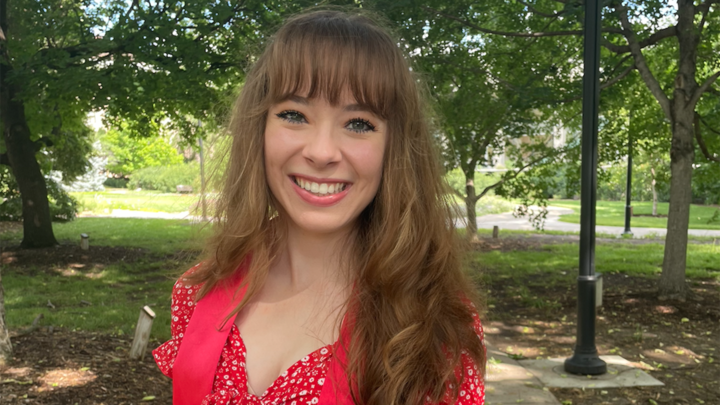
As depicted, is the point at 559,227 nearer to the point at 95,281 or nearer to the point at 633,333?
the point at 633,333

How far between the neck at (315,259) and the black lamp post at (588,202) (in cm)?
432

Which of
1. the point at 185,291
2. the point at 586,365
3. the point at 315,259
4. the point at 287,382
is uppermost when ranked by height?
the point at 315,259

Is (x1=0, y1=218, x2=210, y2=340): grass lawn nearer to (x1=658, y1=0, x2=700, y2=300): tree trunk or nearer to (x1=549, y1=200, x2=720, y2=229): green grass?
(x1=658, y1=0, x2=700, y2=300): tree trunk

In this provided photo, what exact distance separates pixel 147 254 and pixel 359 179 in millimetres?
12040

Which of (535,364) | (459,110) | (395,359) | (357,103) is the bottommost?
(535,364)

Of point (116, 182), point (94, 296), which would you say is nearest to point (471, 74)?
point (94, 296)

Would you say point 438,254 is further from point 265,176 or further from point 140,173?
point 140,173

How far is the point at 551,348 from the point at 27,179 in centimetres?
1059

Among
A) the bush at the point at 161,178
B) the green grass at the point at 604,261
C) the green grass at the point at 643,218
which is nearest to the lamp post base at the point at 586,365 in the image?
the green grass at the point at 604,261

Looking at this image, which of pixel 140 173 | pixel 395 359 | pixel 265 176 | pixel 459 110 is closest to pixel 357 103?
pixel 265 176

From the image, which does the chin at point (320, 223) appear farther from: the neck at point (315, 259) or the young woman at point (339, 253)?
the neck at point (315, 259)

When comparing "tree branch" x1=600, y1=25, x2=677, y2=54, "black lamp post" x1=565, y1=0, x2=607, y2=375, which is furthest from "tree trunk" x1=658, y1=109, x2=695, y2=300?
"black lamp post" x1=565, y1=0, x2=607, y2=375

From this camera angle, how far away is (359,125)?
5.21ft

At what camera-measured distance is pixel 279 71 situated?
1592mm
